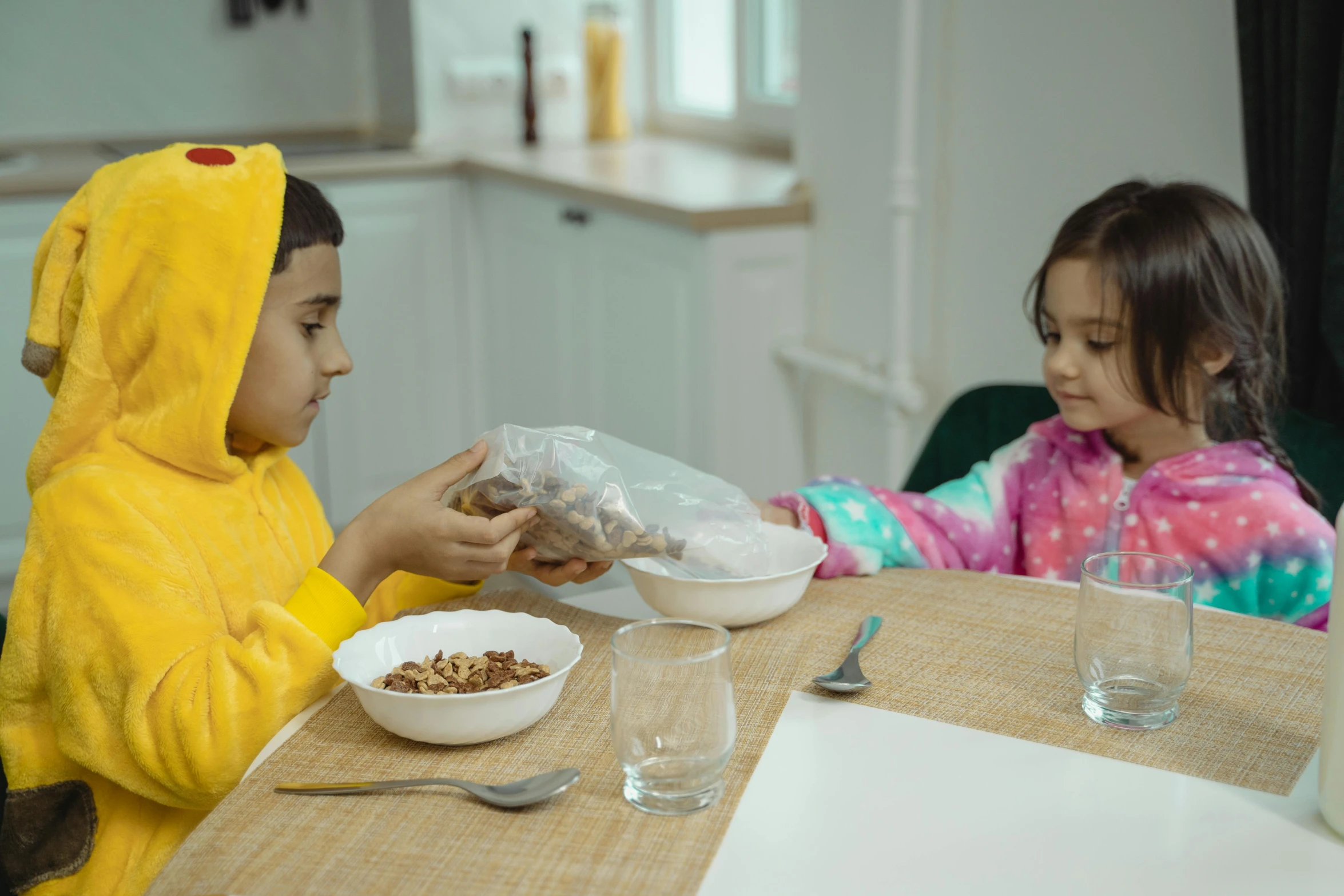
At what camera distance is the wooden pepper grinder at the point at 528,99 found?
3.23 meters

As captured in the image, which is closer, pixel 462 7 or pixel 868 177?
pixel 868 177

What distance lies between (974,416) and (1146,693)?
0.79 m

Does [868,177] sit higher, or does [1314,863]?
[868,177]

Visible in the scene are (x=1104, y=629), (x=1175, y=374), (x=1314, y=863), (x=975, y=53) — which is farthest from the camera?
(x=975, y=53)

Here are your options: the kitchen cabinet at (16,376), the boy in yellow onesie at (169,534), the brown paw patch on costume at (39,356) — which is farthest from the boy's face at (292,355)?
the kitchen cabinet at (16,376)

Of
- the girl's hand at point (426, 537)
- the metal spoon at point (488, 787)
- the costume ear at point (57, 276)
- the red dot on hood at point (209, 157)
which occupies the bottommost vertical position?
the metal spoon at point (488, 787)

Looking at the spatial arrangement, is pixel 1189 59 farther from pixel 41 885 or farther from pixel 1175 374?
pixel 41 885

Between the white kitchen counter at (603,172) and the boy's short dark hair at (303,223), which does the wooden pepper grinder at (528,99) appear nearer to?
the white kitchen counter at (603,172)

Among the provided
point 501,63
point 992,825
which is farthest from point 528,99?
point 992,825

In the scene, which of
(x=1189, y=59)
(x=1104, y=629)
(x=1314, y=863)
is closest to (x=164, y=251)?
(x=1104, y=629)

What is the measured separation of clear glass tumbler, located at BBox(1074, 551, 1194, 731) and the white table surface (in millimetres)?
63

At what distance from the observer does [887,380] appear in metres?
2.17

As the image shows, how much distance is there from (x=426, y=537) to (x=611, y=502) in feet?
0.51

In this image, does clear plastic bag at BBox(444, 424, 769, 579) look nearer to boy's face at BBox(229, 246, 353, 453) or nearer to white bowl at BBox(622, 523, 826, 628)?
Answer: white bowl at BBox(622, 523, 826, 628)
